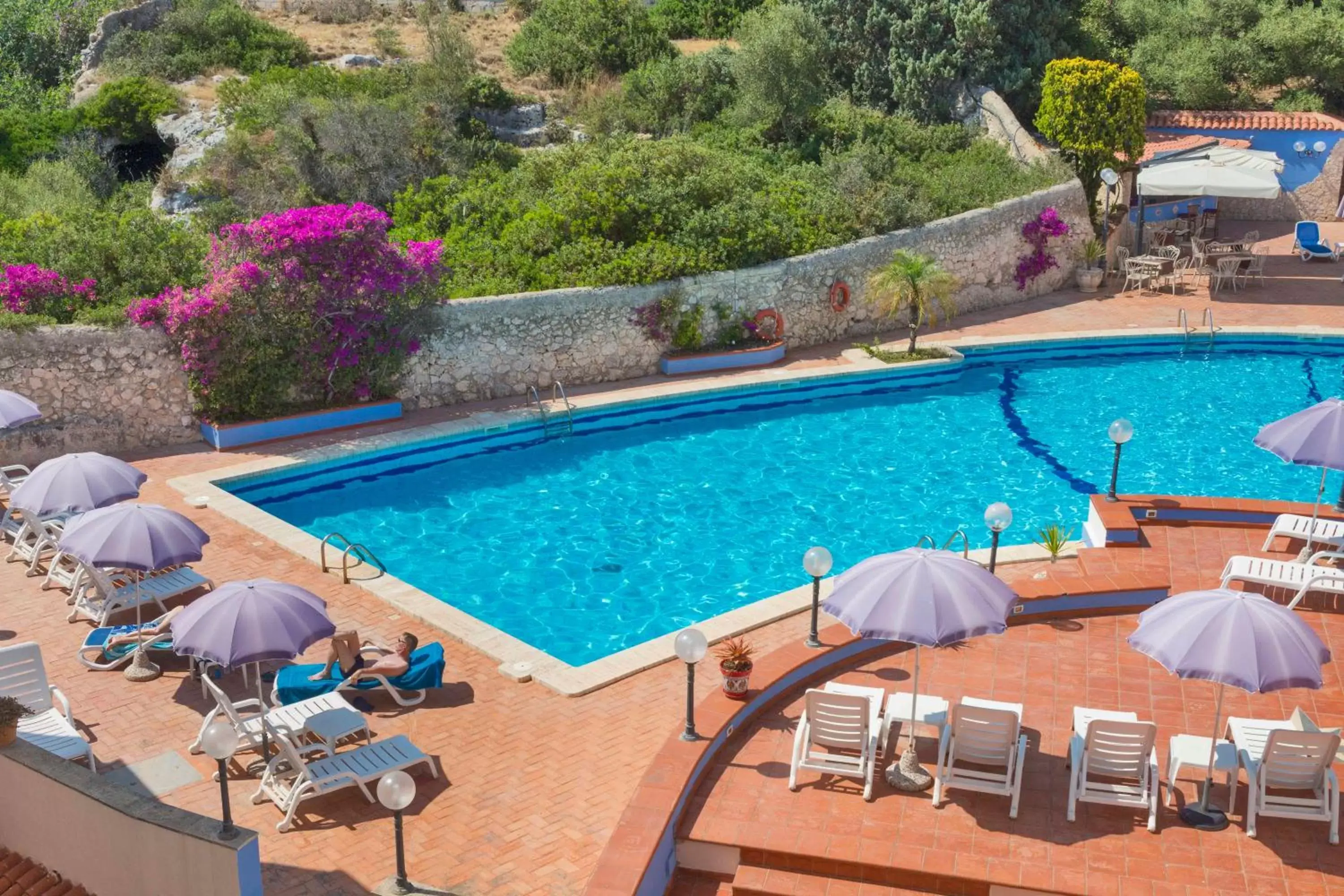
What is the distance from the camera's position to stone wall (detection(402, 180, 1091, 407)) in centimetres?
2028

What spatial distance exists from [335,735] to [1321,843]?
7.28 metres

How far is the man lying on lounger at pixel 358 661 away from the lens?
432 inches

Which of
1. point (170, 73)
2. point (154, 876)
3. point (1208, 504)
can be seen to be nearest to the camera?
point (154, 876)

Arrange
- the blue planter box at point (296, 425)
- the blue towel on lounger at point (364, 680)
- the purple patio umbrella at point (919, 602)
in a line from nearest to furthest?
the purple patio umbrella at point (919, 602)
the blue towel on lounger at point (364, 680)
the blue planter box at point (296, 425)

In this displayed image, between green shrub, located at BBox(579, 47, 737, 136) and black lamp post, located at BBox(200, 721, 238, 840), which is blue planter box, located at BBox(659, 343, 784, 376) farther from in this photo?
black lamp post, located at BBox(200, 721, 238, 840)

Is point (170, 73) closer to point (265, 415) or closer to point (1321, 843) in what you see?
point (265, 415)

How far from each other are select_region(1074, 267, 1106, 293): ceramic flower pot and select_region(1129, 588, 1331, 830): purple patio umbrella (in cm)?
1884

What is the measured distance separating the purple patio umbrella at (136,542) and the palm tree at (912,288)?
1414 cm

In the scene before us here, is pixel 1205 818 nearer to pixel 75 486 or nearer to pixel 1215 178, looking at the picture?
pixel 75 486

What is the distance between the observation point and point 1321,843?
9.01m

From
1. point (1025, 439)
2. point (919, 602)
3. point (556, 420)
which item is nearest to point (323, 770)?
point (919, 602)

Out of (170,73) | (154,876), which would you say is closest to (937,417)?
(154,876)

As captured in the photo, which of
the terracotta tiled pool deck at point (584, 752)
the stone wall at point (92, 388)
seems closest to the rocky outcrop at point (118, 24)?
the stone wall at point (92, 388)

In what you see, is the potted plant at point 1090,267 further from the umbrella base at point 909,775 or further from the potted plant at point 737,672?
the umbrella base at point 909,775
